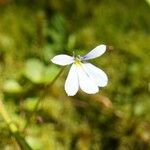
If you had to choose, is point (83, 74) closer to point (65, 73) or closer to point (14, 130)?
point (14, 130)

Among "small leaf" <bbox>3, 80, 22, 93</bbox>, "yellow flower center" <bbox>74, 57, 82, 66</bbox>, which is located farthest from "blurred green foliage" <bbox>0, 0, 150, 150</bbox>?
"yellow flower center" <bbox>74, 57, 82, 66</bbox>

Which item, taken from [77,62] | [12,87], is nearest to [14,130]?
[12,87]

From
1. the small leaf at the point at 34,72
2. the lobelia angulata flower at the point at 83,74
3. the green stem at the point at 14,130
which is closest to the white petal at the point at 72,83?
the lobelia angulata flower at the point at 83,74

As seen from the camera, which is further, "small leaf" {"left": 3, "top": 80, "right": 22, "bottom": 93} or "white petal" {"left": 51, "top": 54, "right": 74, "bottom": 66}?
"small leaf" {"left": 3, "top": 80, "right": 22, "bottom": 93}

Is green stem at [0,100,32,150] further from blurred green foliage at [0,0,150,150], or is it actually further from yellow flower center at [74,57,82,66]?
yellow flower center at [74,57,82,66]

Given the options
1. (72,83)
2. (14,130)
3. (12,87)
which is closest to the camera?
(72,83)

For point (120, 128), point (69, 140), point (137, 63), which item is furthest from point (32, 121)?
point (137, 63)
